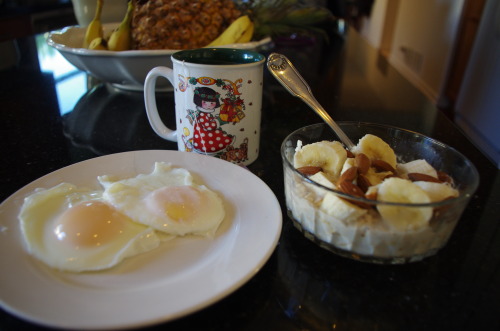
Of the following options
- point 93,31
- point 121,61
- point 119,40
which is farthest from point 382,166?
point 93,31

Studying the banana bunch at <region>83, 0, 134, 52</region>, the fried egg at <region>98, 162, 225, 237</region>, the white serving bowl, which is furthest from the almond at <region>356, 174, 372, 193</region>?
the banana bunch at <region>83, 0, 134, 52</region>

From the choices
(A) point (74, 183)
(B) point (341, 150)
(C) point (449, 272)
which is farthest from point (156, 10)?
(C) point (449, 272)

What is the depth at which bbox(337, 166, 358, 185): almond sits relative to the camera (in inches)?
21.6

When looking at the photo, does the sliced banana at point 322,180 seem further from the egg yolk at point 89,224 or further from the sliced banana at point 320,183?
the egg yolk at point 89,224

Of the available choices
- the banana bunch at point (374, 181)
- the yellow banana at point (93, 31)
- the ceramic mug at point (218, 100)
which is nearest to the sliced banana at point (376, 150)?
the banana bunch at point (374, 181)

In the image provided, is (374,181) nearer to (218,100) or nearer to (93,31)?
(218,100)

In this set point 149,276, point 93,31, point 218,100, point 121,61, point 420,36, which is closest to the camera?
point 149,276

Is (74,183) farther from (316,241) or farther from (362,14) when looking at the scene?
(362,14)

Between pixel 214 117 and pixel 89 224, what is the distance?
12.8 inches

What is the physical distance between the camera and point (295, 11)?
1711 mm

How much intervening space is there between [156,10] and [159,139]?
1.61 feet

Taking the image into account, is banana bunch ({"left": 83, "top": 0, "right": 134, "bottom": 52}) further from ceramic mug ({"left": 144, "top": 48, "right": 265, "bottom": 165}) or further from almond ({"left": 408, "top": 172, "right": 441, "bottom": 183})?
almond ({"left": 408, "top": 172, "right": 441, "bottom": 183})

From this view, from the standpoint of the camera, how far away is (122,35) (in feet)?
3.88

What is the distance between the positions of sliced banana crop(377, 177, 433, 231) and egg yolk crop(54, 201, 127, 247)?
0.37 meters
